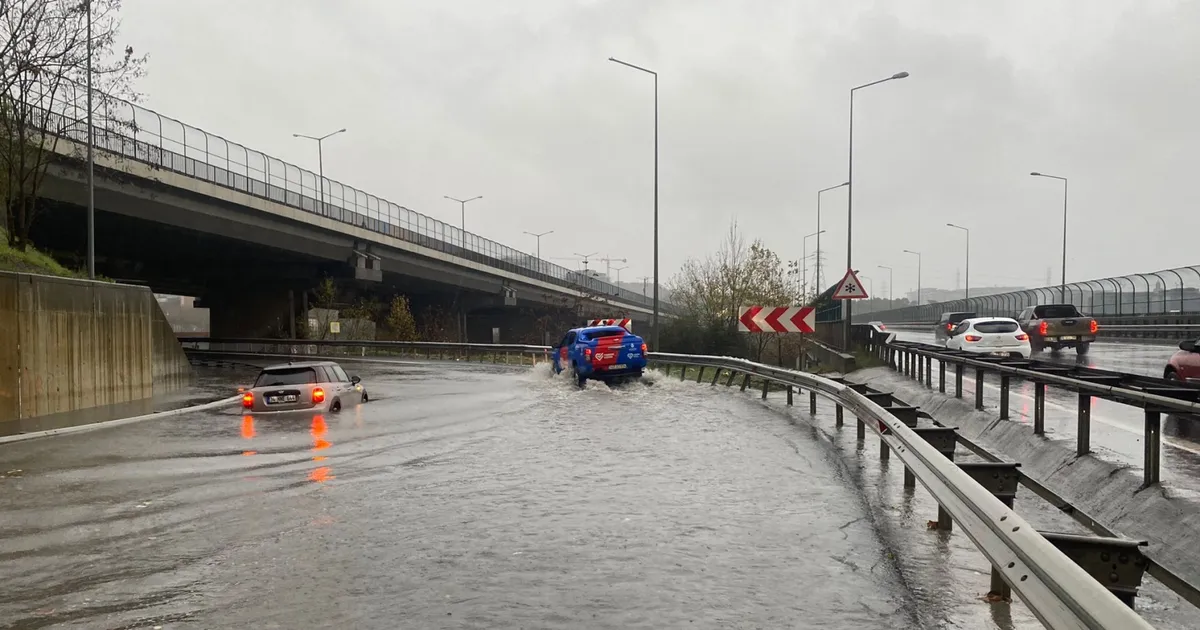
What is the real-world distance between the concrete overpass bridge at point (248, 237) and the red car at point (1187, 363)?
32.2m

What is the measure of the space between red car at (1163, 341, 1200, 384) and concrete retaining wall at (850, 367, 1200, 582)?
3.17 metres

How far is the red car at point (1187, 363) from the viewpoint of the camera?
1543 centimetres

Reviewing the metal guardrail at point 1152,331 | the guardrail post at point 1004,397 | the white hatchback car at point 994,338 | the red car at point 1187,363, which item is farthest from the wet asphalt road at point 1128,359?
the guardrail post at point 1004,397

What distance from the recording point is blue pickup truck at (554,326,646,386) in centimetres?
2714

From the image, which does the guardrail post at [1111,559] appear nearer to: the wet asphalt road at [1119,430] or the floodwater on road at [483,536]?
the floodwater on road at [483,536]

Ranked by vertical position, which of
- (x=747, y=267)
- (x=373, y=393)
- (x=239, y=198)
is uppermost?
(x=239, y=198)

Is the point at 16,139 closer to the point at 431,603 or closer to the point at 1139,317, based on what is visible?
the point at 431,603

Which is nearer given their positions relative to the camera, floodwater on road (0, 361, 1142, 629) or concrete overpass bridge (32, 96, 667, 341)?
floodwater on road (0, 361, 1142, 629)

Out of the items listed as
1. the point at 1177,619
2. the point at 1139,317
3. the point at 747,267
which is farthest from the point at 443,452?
the point at 1139,317

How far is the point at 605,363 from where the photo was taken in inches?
1067

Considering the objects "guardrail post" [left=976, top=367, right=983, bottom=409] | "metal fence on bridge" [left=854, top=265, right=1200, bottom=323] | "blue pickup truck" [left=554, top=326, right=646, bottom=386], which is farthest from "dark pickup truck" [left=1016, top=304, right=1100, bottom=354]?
"guardrail post" [left=976, top=367, right=983, bottom=409]

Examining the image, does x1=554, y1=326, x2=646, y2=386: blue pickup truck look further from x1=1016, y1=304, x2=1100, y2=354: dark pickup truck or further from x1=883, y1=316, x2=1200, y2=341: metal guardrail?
x1=883, y1=316, x2=1200, y2=341: metal guardrail

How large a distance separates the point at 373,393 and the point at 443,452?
14.1 m

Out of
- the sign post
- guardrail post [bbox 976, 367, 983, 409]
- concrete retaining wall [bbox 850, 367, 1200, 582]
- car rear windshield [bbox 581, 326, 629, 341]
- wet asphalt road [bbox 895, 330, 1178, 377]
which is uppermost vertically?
the sign post
